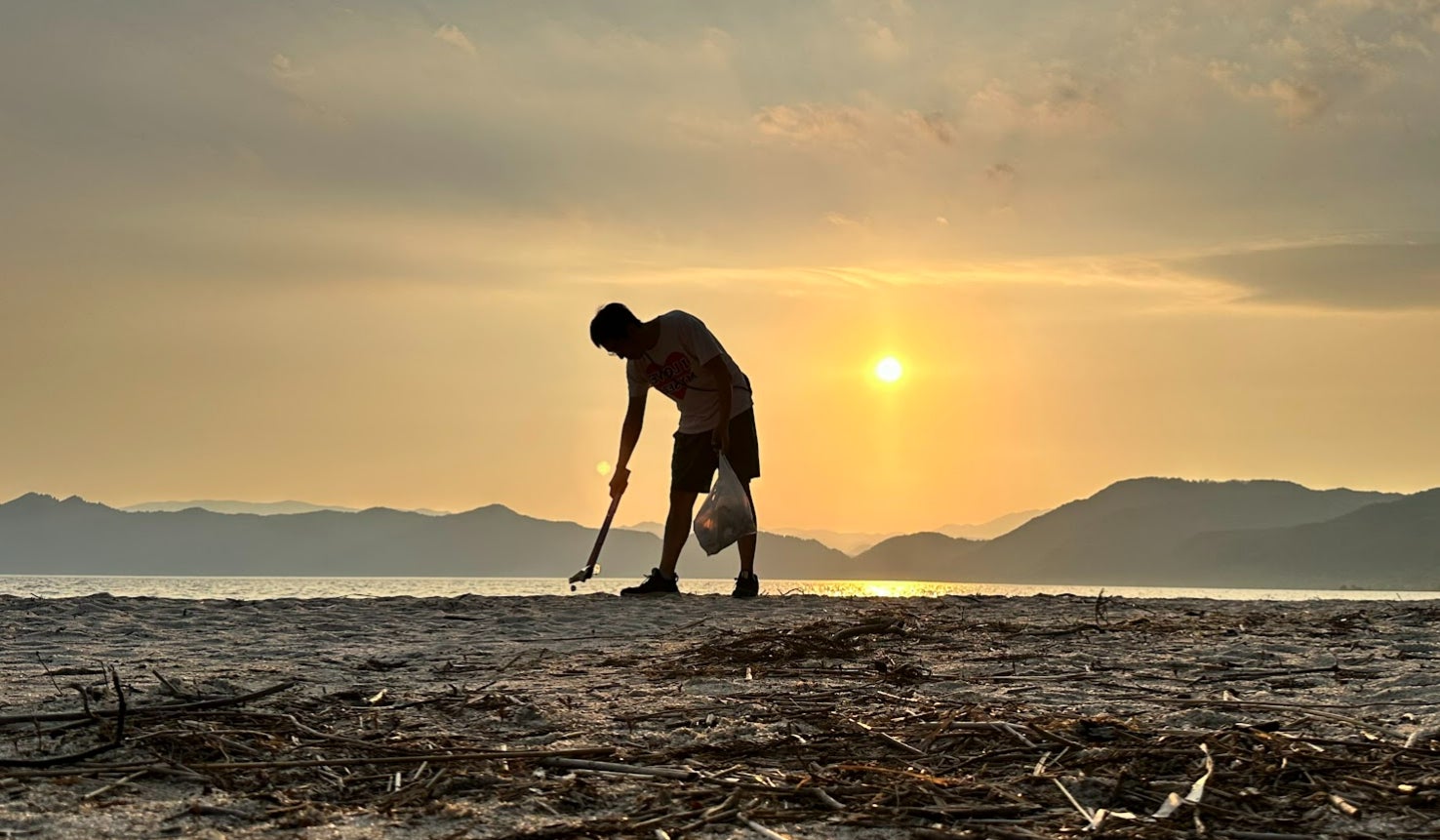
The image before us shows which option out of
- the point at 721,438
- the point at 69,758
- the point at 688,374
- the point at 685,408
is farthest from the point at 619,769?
the point at 685,408

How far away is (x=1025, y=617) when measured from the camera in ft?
22.8

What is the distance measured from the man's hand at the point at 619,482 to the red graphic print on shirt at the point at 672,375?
77 centimetres

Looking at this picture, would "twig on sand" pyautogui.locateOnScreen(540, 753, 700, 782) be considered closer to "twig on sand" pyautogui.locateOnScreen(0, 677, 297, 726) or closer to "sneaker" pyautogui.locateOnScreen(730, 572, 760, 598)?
"twig on sand" pyautogui.locateOnScreen(0, 677, 297, 726)

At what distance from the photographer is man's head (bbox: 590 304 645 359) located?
860 cm

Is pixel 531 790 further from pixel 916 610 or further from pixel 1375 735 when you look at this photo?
pixel 916 610

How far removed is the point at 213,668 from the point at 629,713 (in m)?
2.17

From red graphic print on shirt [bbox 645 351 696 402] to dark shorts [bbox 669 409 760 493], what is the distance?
39 centimetres

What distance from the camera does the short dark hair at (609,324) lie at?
8602 millimetres

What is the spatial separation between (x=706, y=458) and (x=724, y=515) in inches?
24.3

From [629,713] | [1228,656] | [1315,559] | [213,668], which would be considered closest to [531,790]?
[629,713]

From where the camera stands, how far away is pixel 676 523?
9.30m

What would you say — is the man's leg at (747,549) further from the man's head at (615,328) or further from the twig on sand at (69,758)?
the twig on sand at (69,758)

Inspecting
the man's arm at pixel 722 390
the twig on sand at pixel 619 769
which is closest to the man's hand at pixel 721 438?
the man's arm at pixel 722 390

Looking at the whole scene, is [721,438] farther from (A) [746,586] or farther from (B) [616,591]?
(B) [616,591]
